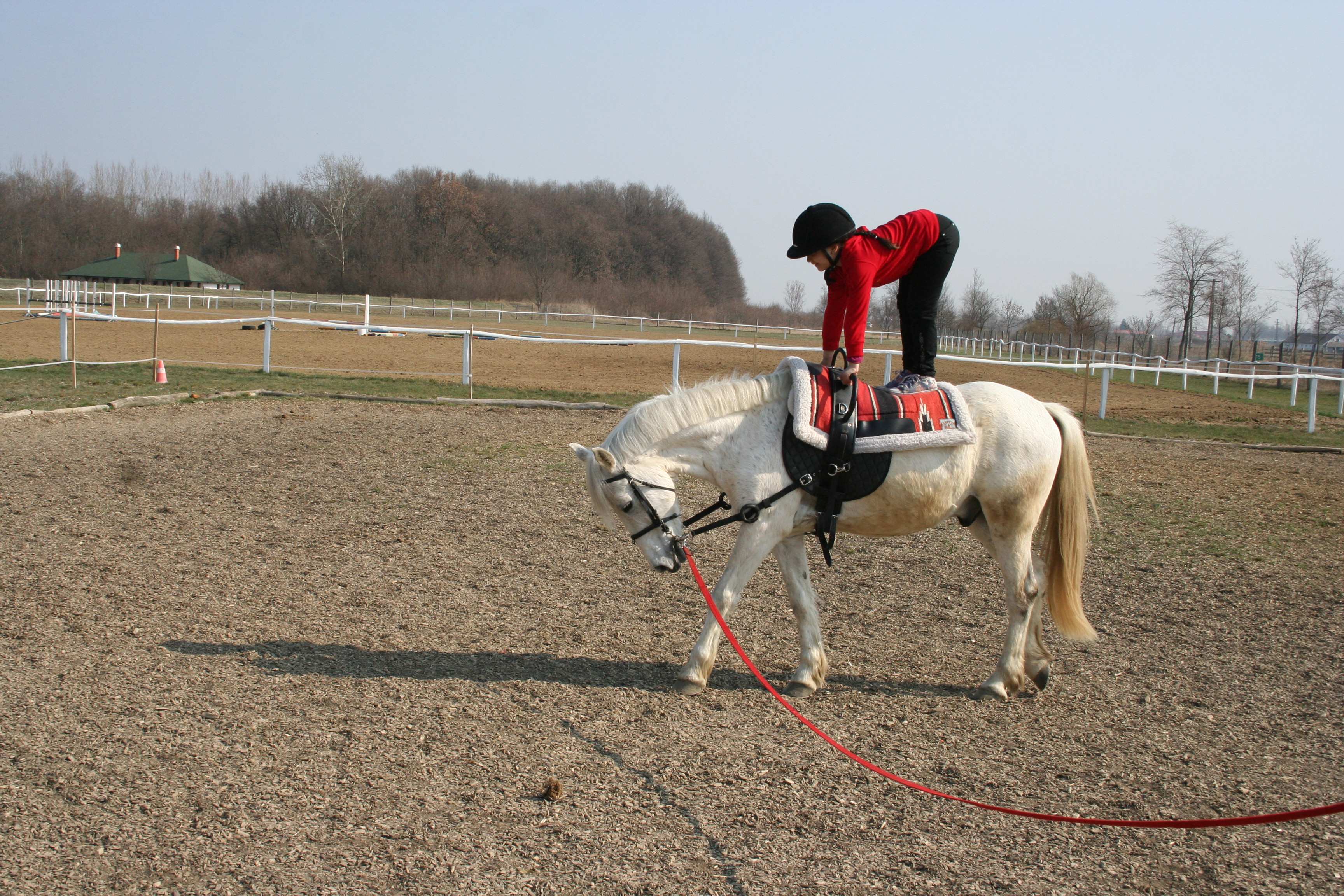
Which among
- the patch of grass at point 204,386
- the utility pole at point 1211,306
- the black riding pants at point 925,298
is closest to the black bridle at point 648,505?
the black riding pants at point 925,298

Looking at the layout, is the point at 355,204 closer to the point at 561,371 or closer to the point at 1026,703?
the point at 561,371

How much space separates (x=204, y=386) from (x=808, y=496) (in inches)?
509

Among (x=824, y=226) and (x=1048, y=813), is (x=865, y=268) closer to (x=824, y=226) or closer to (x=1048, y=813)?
(x=824, y=226)

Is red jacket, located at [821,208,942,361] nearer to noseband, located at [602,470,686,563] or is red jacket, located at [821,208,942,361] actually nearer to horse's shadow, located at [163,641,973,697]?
noseband, located at [602,470,686,563]

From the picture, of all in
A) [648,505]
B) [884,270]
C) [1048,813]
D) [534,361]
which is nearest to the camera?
[1048,813]

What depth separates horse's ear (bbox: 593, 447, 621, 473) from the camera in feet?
13.2

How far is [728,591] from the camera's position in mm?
4270

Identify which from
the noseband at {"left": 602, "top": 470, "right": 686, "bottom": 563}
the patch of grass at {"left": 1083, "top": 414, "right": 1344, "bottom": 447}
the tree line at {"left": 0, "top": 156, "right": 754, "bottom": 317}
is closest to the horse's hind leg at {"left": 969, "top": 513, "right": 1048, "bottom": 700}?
the noseband at {"left": 602, "top": 470, "right": 686, "bottom": 563}

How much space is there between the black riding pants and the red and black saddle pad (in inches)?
14.2

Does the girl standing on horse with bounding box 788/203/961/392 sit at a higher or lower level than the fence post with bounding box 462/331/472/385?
higher

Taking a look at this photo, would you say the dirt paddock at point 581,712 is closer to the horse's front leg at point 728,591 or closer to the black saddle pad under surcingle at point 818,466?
the horse's front leg at point 728,591

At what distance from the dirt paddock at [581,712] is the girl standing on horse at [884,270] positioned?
1.56m

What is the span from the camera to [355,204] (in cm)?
7250

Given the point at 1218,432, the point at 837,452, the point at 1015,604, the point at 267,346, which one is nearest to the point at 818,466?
the point at 837,452
